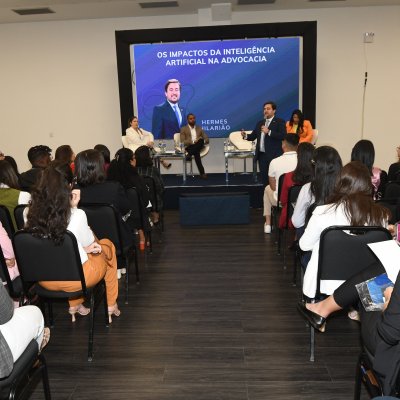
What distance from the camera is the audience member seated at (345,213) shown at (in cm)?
266

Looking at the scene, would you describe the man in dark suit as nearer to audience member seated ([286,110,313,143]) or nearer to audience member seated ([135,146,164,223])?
audience member seated ([286,110,313,143])

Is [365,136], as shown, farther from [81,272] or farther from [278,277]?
[81,272]

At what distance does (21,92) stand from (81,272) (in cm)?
807

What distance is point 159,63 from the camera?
8.61 meters

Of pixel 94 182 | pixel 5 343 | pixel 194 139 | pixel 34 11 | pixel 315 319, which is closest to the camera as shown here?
pixel 5 343

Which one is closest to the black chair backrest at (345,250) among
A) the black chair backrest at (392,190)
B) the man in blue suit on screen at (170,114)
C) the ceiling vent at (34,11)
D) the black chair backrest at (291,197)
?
the black chair backrest at (291,197)

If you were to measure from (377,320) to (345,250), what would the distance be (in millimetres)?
672

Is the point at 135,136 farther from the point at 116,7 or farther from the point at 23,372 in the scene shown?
the point at 23,372

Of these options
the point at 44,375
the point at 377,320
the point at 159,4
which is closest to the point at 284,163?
the point at 377,320

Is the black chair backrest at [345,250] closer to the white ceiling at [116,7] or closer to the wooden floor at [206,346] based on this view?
the wooden floor at [206,346]

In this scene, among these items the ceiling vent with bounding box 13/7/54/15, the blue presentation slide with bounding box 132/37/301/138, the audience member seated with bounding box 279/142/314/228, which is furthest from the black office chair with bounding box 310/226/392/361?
the ceiling vent with bounding box 13/7/54/15

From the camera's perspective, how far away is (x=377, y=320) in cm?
196

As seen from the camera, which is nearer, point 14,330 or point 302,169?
point 14,330

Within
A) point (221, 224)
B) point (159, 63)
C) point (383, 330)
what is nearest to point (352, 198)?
point (383, 330)
